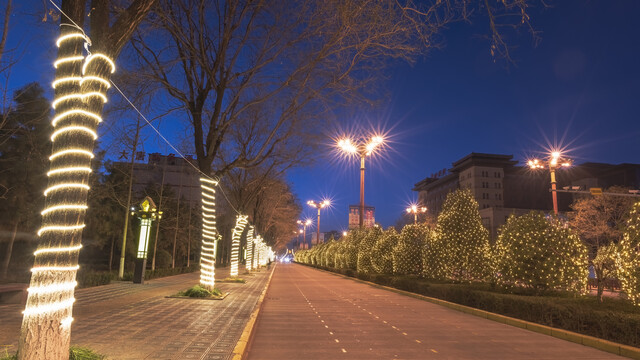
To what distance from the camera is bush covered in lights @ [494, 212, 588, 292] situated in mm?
14031

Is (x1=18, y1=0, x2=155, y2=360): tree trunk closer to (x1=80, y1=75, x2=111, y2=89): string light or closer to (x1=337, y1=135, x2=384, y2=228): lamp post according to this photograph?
(x1=80, y1=75, x2=111, y2=89): string light

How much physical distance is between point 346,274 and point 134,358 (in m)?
34.2

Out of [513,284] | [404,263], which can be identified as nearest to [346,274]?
[404,263]

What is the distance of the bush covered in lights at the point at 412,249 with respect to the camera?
25.5 m

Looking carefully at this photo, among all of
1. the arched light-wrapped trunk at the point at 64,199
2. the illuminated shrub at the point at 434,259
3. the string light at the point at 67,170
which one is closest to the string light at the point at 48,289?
the arched light-wrapped trunk at the point at 64,199

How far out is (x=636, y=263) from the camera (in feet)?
Answer: 32.5

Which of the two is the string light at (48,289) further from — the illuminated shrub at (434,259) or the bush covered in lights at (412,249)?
the bush covered in lights at (412,249)

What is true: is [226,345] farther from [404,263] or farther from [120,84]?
[404,263]

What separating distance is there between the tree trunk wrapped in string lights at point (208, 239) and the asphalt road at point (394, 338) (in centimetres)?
273

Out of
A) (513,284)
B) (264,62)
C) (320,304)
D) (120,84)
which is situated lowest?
(320,304)

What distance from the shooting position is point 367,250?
1328 inches

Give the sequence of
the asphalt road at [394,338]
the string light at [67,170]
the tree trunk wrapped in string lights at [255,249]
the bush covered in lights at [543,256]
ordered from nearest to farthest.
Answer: the string light at [67,170] < the asphalt road at [394,338] < the bush covered in lights at [543,256] < the tree trunk wrapped in string lights at [255,249]

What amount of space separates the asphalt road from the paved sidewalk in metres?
0.76

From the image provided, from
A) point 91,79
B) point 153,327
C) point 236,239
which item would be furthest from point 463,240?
point 91,79
